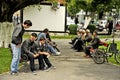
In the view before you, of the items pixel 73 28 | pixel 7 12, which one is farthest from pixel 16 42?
pixel 73 28

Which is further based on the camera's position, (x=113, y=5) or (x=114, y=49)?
(x=113, y=5)

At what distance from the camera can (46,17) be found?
39125 mm

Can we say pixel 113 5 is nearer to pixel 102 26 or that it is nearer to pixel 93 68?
pixel 102 26

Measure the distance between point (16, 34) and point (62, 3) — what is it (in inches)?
1014

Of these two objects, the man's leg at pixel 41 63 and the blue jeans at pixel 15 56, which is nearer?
the blue jeans at pixel 15 56

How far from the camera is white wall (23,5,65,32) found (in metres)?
39.1

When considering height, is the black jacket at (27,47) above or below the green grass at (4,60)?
above

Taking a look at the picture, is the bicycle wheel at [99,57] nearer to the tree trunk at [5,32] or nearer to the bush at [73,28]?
the tree trunk at [5,32]

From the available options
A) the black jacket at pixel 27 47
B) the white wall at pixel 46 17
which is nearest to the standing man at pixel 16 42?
the black jacket at pixel 27 47

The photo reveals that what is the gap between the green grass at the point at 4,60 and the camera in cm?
1538

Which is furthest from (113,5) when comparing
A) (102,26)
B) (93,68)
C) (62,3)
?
(93,68)

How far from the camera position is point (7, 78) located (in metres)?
13.3

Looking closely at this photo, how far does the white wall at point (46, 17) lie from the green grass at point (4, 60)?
16319 millimetres

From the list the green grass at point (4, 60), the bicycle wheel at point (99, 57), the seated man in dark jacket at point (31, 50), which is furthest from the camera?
the bicycle wheel at point (99, 57)
